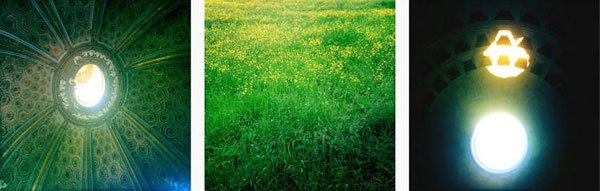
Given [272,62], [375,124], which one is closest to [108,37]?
[272,62]

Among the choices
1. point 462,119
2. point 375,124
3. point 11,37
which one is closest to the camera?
point 462,119

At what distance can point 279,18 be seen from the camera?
358cm

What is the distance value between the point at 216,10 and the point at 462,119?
166 cm

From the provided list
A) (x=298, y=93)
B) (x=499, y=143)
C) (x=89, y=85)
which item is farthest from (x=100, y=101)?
(x=499, y=143)

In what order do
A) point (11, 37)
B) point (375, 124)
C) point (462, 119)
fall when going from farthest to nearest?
point (11, 37)
point (375, 124)
point (462, 119)

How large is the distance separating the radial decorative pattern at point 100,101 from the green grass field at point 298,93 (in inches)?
8.9

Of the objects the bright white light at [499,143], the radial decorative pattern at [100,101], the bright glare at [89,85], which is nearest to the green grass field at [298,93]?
the radial decorative pattern at [100,101]

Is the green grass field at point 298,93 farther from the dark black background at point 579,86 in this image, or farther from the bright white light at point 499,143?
the dark black background at point 579,86

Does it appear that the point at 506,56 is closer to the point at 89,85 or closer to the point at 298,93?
the point at 298,93

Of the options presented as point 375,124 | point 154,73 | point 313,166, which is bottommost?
point 313,166

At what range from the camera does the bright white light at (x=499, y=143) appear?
3.08m

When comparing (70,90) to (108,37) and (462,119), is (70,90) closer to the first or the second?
(108,37)

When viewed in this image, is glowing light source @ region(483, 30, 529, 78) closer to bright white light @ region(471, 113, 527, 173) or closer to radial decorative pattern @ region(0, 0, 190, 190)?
bright white light @ region(471, 113, 527, 173)

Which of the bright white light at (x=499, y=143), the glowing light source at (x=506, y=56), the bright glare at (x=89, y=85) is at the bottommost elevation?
the bright white light at (x=499, y=143)
